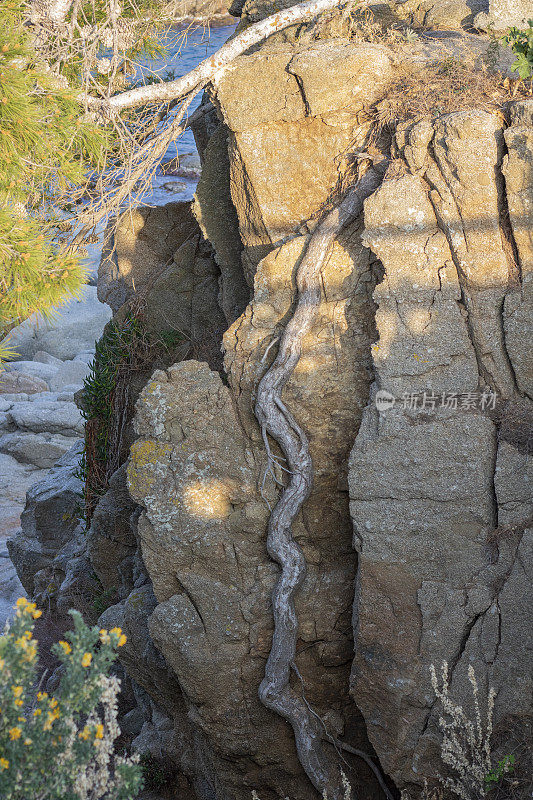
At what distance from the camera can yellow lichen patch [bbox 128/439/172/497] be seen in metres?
6.12

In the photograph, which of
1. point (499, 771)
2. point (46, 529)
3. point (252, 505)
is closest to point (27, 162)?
point (252, 505)

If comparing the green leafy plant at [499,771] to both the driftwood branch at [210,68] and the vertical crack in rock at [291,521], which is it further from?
the driftwood branch at [210,68]

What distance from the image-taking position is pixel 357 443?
222 inches

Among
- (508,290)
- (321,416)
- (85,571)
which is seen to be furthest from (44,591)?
(508,290)

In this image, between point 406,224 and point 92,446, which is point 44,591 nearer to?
point 92,446

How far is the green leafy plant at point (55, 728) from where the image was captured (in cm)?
342

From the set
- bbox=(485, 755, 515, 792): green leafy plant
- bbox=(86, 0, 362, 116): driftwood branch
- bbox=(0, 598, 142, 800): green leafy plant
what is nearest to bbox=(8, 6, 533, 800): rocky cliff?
bbox=(86, 0, 362, 116): driftwood branch

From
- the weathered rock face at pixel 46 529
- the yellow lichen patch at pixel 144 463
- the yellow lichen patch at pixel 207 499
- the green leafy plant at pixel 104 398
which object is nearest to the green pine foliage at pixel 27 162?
the yellow lichen patch at pixel 144 463

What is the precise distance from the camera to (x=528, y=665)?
5215mm

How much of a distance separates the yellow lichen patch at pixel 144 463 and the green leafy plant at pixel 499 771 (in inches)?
134

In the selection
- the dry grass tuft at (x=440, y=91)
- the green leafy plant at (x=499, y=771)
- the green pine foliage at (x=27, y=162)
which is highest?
the dry grass tuft at (x=440, y=91)
